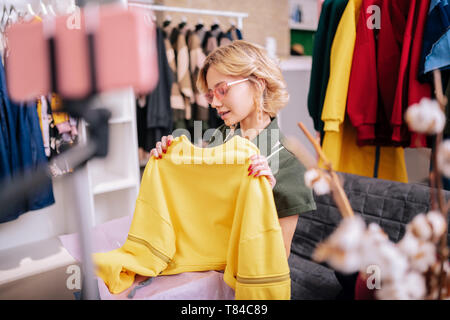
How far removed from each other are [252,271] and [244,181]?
203mm

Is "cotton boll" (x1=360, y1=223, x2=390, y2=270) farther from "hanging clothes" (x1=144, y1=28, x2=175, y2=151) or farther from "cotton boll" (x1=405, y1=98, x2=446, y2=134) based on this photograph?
"hanging clothes" (x1=144, y1=28, x2=175, y2=151)

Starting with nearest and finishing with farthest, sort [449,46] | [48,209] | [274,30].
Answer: [449,46] < [48,209] < [274,30]

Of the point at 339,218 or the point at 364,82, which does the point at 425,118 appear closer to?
the point at 339,218

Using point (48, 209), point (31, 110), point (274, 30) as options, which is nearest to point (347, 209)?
point (31, 110)

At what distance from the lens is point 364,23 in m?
1.64

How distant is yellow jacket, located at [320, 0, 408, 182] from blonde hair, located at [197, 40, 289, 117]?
0.66m

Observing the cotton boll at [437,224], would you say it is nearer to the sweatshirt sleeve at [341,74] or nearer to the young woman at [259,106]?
Result: the young woman at [259,106]

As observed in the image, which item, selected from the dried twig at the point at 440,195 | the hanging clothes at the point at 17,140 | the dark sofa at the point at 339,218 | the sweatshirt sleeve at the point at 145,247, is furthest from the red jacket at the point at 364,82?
the hanging clothes at the point at 17,140

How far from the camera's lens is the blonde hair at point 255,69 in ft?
3.22

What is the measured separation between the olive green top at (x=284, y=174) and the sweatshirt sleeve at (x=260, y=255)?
6.4 inches

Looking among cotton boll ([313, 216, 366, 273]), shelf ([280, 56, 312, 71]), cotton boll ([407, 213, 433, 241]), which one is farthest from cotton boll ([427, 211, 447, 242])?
shelf ([280, 56, 312, 71])

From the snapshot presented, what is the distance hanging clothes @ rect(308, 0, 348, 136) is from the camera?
1801 millimetres

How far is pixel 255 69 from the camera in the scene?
3.26 ft

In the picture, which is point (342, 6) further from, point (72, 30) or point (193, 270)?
point (72, 30)
